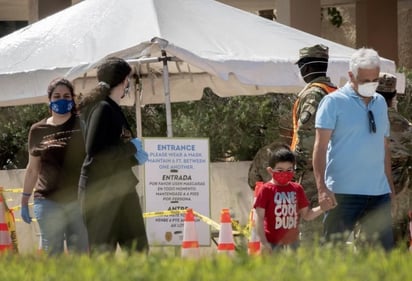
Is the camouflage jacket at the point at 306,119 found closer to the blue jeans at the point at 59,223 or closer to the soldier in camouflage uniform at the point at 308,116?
the soldier in camouflage uniform at the point at 308,116

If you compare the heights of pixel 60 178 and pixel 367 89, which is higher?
pixel 367 89

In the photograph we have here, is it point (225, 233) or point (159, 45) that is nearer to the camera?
point (225, 233)

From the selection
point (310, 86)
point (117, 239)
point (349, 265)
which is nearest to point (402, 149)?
point (310, 86)

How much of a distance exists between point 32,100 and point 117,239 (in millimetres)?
3515

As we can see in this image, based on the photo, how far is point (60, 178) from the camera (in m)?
8.47

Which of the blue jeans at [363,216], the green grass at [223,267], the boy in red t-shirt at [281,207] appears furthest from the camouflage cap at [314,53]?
the green grass at [223,267]

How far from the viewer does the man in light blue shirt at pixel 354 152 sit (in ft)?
24.8

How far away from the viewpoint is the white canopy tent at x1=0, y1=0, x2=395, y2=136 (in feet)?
33.5

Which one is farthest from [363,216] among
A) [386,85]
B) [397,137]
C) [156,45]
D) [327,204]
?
[156,45]

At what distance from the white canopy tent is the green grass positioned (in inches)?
214

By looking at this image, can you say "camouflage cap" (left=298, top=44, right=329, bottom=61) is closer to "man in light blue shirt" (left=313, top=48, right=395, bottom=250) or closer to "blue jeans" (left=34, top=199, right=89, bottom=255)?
"man in light blue shirt" (left=313, top=48, right=395, bottom=250)

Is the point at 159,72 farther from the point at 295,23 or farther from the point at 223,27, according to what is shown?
the point at 295,23

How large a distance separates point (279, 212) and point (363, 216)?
0.62 meters

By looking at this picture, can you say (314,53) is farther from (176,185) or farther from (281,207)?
(176,185)
